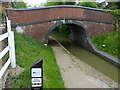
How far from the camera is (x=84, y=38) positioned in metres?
13.2

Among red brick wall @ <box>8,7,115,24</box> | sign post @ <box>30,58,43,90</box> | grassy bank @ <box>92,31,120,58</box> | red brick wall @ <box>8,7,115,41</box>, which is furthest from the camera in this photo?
red brick wall @ <box>8,7,115,41</box>

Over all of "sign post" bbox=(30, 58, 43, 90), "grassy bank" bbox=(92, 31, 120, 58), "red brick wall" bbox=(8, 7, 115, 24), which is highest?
"red brick wall" bbox=(8, 7, 115, 24)

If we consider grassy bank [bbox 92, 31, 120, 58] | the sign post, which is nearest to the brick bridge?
grassy bank [bbox 92, 31, 120, 58]

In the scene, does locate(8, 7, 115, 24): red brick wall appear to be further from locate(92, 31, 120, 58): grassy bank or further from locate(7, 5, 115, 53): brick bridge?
locate(92, 31, 120, 58): grassy bank

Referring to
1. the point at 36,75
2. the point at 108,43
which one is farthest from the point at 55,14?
the point at 36,75

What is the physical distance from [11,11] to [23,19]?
103 cm

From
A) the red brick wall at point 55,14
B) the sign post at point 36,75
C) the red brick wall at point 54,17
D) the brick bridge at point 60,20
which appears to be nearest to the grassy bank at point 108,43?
the brick bridge at point 60,20

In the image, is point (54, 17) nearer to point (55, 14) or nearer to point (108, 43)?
point (55, 14)

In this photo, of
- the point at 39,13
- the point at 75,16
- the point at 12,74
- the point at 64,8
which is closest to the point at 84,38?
the point at 75,16

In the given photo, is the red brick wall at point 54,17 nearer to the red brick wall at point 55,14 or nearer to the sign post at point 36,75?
the red brick wall at point 55,14

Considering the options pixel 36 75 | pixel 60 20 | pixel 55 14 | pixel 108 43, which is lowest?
pixel 108 43

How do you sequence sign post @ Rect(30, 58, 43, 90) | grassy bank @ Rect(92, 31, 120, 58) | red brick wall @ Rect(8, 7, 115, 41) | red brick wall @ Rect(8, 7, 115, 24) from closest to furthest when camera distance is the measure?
sign post @ Rect(30, 58, 43, 90) → grassy bank @ Rect(92, 31, 120, 58) → red brick wall @ Rect(8, 7, 115, 24) → red brick wall @ Rect(8, 7, 115, 41)

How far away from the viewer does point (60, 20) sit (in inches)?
468

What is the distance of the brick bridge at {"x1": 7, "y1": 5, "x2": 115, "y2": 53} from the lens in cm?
1081
